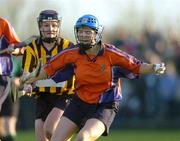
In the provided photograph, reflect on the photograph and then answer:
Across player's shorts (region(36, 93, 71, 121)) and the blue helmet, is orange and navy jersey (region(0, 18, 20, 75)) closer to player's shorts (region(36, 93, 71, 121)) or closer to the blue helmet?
player's shorts (region(36, 93, 71, 121))

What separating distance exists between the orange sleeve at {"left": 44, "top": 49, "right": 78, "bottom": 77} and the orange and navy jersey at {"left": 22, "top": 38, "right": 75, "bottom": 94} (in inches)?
40.9

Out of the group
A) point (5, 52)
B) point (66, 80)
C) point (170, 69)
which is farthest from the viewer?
point (170, 69)

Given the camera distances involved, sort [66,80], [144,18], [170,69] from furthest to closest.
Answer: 1. [144,18]
2. [170,69]
3. [66,80]

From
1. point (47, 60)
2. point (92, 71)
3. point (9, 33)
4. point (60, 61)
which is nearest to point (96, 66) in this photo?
point (92, 71)

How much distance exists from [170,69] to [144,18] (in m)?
9.32

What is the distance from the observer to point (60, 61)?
12.3 m

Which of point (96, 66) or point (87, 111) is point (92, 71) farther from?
point (87, 111)

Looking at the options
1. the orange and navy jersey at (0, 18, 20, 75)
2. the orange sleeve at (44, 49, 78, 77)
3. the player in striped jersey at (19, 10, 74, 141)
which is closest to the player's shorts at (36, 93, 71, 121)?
the player in striped jersey at (19, 10, 74, 141)

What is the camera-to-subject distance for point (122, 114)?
22.9 m

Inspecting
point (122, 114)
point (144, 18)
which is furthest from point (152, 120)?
point (144, 18)

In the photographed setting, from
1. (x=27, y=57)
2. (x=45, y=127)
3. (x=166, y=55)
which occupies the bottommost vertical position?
(x=166, y=55)

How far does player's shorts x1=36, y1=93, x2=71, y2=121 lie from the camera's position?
44.2ft

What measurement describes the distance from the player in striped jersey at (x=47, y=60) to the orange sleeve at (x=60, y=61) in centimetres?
95

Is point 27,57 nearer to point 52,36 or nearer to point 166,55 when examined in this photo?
point 52,36
